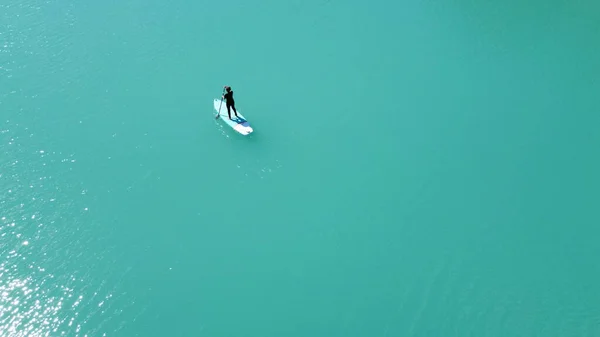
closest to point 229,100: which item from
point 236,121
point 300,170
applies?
point 236,121

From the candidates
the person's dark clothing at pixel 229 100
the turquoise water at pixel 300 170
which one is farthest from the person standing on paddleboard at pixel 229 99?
the turquoise water at pixel 300 170

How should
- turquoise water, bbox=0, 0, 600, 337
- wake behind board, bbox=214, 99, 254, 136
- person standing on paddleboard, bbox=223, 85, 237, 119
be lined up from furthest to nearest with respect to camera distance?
wake behind board, bbox=214, 99, 254, 136
person standing on paddleboard, bbox=223, 85, 237, 119
turquoise water, bbox=0, 0, 600, 337

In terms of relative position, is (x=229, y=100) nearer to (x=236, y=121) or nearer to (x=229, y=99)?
(x=229, y=99)

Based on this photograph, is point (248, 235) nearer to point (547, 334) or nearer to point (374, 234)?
point (374, 234)

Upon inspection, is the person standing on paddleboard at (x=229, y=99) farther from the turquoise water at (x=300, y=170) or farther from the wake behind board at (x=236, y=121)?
the turquoise water at (x=300, y=170)

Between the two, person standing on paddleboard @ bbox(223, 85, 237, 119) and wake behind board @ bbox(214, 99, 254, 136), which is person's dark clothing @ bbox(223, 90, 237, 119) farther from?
wake behind board @ bbox(214, 99, 254, 136)

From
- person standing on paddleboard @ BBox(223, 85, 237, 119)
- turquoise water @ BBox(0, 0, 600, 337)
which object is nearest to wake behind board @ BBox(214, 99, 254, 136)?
person standing on paddleboard @ BBox(223, 85, 237, 119)

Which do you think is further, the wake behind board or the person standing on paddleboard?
the wake behind board
